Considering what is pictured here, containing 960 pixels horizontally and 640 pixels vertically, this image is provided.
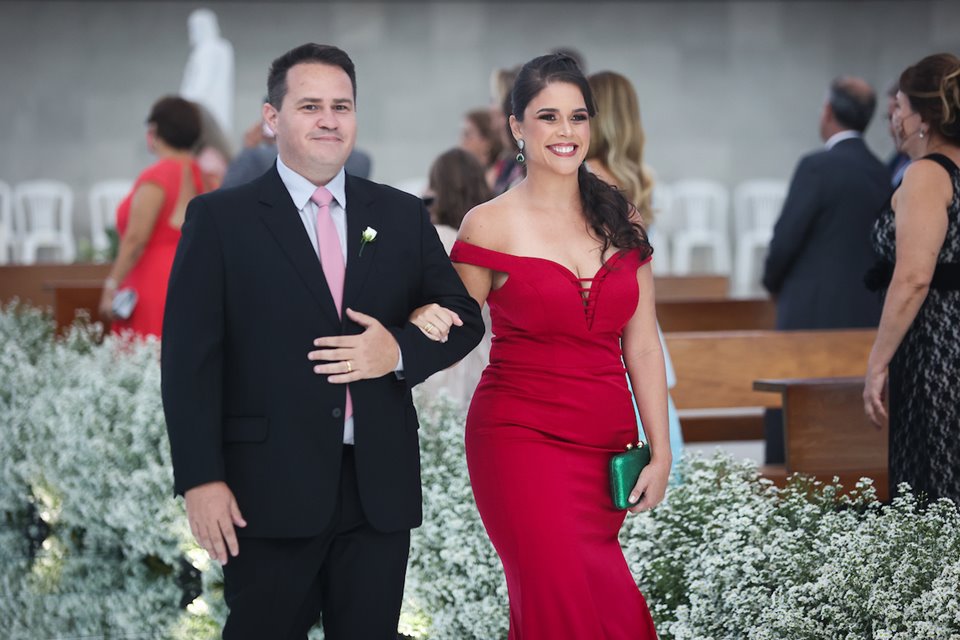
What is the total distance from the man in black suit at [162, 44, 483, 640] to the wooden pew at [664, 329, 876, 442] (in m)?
3.23

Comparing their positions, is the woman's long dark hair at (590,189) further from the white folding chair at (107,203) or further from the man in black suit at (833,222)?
the white folding chair at (107,203)

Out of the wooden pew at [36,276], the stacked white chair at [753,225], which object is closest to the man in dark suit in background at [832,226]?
the wooden pew at [36,276]

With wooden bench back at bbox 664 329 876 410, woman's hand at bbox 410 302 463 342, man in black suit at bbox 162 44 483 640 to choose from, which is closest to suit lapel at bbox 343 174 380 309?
man in black suit at bbox 162 44 483 640

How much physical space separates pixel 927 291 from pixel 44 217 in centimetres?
1384

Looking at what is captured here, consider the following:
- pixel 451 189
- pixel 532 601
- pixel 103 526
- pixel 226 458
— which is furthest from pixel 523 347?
pixel 103 526

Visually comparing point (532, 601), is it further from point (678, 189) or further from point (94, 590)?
point (678, 189)

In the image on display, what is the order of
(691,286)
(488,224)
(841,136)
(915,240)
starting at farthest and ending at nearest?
(691,286)
(841,136)
(915,240)
(488,224)

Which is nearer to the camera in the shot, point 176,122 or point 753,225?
point 176,122

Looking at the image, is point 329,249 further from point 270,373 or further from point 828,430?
point 828,430

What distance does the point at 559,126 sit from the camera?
332cm

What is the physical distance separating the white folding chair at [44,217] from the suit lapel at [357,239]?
1372 cm

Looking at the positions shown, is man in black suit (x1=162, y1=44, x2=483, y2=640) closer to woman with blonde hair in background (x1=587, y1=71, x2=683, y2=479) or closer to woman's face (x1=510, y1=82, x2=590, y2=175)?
woman's face (x1=510, y1=82, x2=590, y2=175)

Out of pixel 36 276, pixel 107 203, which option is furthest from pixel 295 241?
pixel 107 203

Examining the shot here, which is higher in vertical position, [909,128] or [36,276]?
[909,128]
